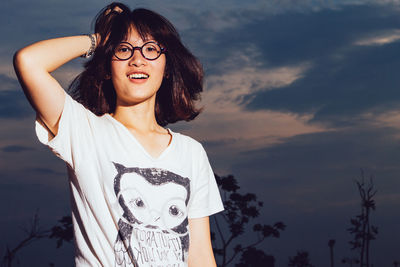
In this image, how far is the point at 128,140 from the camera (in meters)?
2.61

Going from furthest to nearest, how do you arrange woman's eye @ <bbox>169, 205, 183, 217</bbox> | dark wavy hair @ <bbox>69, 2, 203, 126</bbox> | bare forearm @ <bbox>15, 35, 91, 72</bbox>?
dark wavy hair @ <bbox>69, 2, 203, 126</bbox> → woman's eye @ <bbox>169, 205, 183, 217</bbox> → bare forearm @ <bbox>15, 35, 91, 72</bbox>

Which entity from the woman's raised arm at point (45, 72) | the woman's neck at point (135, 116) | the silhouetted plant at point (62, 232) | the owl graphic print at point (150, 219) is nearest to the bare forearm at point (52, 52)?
the woman's raised arm at point (45, 72)

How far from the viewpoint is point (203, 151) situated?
304 cm

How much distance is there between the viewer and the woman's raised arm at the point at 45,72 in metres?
2.24

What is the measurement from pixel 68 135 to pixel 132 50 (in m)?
0.59

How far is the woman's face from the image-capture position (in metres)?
2.70

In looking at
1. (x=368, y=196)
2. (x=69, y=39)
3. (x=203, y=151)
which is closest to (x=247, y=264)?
(x=368, y=196)

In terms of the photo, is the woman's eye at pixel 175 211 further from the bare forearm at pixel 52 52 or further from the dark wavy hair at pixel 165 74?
the bare forearm at pixel 52 52

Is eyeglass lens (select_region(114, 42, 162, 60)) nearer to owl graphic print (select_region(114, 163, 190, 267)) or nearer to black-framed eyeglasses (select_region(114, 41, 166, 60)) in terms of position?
black-framed eyeglasses (select_region(114, 41, 166, 60))

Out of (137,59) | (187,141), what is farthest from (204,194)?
(137,59)

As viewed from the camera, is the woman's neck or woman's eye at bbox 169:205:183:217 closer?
woman's eye at bbox 169:205:183:217

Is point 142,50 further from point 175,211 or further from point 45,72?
point 175,211

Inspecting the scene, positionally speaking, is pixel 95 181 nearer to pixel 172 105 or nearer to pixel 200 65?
pixel 172 105

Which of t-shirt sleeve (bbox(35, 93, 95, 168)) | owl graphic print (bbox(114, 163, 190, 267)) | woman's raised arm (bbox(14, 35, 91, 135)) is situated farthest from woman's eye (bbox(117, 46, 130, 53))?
owl graphic print (bbox(114, 163, 190, 267))
